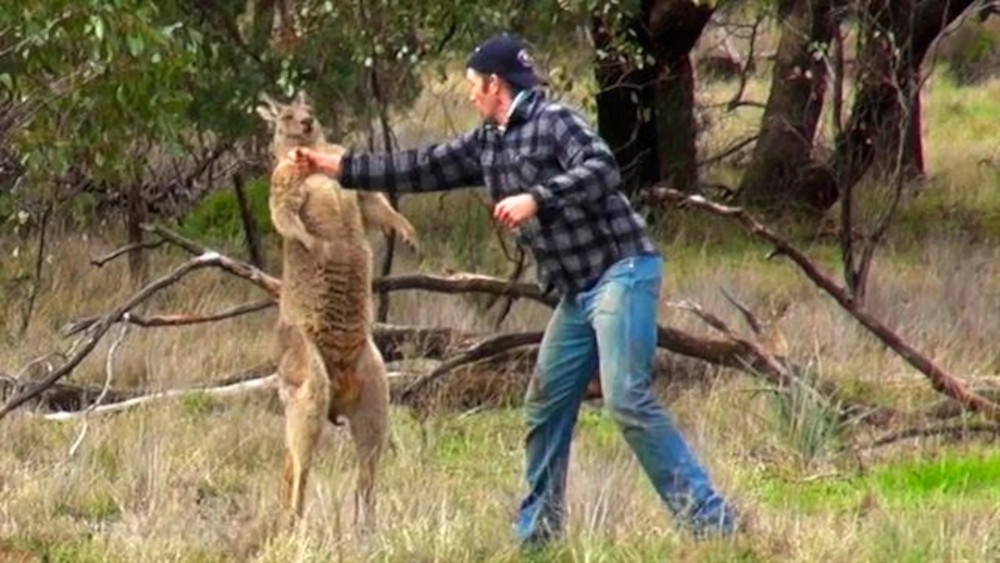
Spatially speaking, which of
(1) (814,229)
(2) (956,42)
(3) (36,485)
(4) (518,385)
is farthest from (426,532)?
(2) (956,42)

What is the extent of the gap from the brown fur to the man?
96 centimetres

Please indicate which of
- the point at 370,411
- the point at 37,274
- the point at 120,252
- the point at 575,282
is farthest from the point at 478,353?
the point at 37,274

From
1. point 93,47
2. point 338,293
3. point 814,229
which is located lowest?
point 814,229

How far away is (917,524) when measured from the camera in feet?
25.9

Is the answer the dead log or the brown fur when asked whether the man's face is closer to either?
the brown fur

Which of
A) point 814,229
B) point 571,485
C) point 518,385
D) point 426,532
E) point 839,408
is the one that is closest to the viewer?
point 426,532

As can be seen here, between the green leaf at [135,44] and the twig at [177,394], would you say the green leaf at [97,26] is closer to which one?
the green leaf at [135,44]

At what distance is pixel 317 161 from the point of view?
8.24 metres

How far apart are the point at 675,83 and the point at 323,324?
10702 mm

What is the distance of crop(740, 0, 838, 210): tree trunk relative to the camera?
19.0m

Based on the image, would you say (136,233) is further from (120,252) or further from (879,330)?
(879,330)

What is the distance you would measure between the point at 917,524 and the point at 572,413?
4.23 feet

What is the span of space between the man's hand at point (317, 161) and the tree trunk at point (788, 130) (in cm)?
1077

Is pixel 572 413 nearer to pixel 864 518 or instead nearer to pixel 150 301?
pixel 864 518
